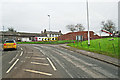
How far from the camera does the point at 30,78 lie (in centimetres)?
480

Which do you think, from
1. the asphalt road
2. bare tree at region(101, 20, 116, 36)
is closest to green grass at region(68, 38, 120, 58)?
the asphalt road

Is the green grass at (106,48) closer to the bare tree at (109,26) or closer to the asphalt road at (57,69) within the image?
the asphalt road at (57,69)

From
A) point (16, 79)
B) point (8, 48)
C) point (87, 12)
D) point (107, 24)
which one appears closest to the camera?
point (16, 79)

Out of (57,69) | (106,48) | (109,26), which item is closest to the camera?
(57,69)

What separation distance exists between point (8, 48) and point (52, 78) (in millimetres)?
13298

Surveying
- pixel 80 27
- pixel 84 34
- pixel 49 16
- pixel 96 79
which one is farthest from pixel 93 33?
pixel 96 79

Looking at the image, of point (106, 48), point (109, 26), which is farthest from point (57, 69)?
point (109, 26)

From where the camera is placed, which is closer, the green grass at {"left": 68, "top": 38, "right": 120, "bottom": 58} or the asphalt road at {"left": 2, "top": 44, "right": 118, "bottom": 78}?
the asphalt road at {"left": 2, "top": 44, "right": 118, "bottom": 78}

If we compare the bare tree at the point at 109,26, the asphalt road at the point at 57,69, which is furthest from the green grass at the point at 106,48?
the bare tree at the point at 109,26

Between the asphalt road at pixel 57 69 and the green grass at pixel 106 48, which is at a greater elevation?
the green grass at pixel 106 48

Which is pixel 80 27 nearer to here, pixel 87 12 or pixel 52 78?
pixel 87 12

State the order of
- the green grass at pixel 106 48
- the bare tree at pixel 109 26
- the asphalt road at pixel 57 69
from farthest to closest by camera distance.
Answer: the bare tree at pixel 109 26, the green grass at pixel 106 48, the asphalt road at pixel 57 69

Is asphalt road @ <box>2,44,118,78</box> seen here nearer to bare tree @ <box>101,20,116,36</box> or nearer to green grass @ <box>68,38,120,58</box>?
green grass @ <box>68,38,120,58</box>

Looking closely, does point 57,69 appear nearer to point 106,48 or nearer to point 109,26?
point 106,48
